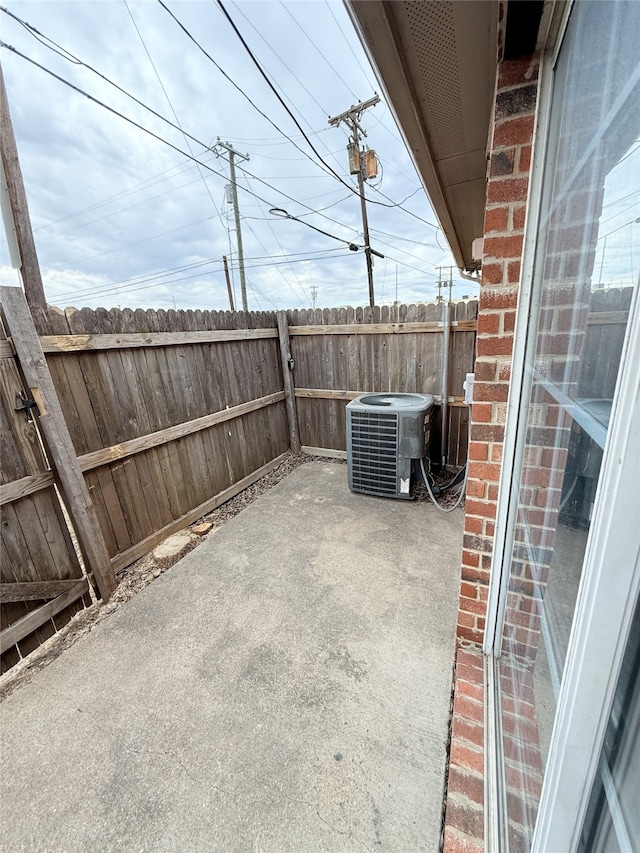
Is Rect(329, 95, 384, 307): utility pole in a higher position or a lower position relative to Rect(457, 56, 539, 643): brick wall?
higher

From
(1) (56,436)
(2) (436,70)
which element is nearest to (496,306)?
(2) (436,70)

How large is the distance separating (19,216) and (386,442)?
298 centimetres

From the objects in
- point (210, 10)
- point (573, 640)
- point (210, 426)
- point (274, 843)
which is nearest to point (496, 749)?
point (274, 843)

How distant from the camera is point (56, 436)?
202 cm

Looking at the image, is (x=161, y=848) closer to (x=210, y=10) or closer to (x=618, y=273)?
(x=618, y=273)

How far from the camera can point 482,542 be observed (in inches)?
51.6

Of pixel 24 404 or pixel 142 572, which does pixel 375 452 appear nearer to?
pixel 142 572

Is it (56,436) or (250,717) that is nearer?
(250,717)

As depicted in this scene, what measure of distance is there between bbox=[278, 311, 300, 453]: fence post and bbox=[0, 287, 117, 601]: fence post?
2.59m

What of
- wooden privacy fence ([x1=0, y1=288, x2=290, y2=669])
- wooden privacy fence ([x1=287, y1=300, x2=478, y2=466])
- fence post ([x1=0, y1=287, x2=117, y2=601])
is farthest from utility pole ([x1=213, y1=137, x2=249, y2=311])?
fence post ([x1=0, y1=287, x2=117, y2=601])

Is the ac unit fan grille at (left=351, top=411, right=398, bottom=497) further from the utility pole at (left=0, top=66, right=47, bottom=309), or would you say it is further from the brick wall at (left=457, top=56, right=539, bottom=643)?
the utility pole at (left=0, top=66, right=47, bottom=309)

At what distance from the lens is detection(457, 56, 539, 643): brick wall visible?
98 centimetres

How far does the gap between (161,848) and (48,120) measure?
4763 mm

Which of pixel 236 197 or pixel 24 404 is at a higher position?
pixel 236 197
